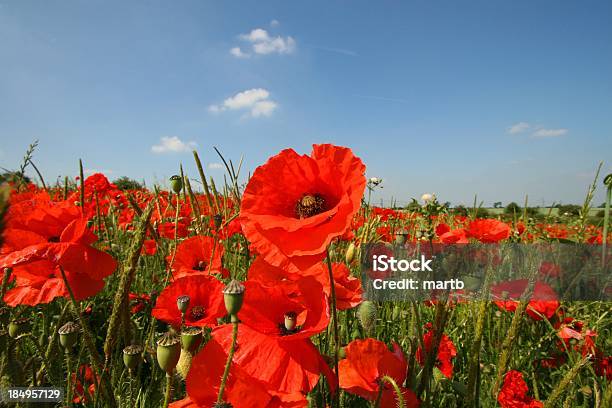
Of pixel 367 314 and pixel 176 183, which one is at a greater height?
pixel 176 183

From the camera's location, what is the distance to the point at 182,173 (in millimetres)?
1586

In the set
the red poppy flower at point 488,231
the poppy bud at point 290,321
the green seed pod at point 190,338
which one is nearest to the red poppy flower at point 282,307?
the poppy bud at point 290,321

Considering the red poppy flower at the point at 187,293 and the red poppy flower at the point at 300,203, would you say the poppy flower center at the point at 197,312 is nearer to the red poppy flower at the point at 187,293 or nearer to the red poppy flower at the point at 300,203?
the red poppy flower at the point at 187,293

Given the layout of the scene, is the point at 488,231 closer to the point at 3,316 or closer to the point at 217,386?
the point at 217,386

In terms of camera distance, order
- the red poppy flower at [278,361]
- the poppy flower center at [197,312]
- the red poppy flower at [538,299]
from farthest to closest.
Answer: the red poppy flower at [538,299] < the poppy flower center at [197,312] < the red poppy flower at [278,361]

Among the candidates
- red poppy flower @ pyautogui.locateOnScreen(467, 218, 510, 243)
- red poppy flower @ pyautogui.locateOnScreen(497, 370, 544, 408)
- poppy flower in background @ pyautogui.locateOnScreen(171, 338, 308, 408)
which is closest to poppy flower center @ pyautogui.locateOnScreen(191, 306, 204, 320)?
poppy flower in background @ pyautogui.locateOnScreen(171, 338, 308, 408)

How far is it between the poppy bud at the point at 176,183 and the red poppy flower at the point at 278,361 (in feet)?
3.31

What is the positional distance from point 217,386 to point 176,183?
1076mm

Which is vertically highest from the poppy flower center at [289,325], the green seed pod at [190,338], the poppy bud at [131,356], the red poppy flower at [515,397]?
the poppy flower center at [289,325]

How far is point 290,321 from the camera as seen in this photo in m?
0.73

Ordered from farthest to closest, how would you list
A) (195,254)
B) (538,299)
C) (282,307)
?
(538,299) → (195,254) → (282,307)

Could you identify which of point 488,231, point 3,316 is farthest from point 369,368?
point 488,231

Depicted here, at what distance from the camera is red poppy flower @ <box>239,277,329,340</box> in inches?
29.7

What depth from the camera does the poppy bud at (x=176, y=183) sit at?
1618 millimetres
